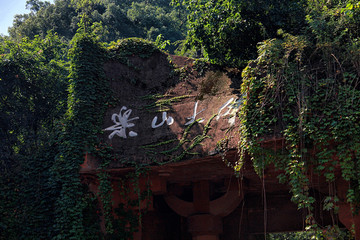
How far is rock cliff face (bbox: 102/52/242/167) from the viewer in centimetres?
684

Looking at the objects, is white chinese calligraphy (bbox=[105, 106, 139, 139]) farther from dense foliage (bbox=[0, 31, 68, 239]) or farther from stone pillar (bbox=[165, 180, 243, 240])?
stone pillar (bbox=[165, 180, 243, 240])

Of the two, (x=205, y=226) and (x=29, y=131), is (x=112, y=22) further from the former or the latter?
(x=205, y=226)

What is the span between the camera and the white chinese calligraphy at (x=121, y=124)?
756cm

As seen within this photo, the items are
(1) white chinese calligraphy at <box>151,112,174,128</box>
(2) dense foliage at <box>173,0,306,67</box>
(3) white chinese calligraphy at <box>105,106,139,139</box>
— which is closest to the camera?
(1) white chinese calligraphy at <box>151,112,174,128</box>

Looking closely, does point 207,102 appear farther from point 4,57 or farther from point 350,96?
point 4,57

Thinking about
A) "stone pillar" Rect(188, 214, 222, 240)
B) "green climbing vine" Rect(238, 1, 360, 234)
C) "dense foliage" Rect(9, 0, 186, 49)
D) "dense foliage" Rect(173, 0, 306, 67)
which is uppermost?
"dense foliage" Rect(9, 0, 186, 49)

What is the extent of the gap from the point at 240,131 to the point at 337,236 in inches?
74.3

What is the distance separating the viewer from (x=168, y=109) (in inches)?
301

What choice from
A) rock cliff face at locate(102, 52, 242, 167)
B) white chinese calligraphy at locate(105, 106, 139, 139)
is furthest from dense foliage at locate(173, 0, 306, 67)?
white chinese calligraphy at locate(105, 106, 139, 139)

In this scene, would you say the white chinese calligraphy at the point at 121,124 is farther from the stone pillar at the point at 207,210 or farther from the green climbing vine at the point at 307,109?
the green climbing vine at the point at 307,109

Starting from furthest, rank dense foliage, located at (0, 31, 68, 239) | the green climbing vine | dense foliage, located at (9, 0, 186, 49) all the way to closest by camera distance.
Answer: dense foliage, located at (9, 0, 186, 49) → dense foliage, located at (0, 31, 68, 239) → the green climbing vine

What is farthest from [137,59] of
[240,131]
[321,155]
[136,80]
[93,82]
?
[321,155]

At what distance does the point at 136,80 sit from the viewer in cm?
852

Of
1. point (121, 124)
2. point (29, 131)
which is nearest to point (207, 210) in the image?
point (121, 124)
